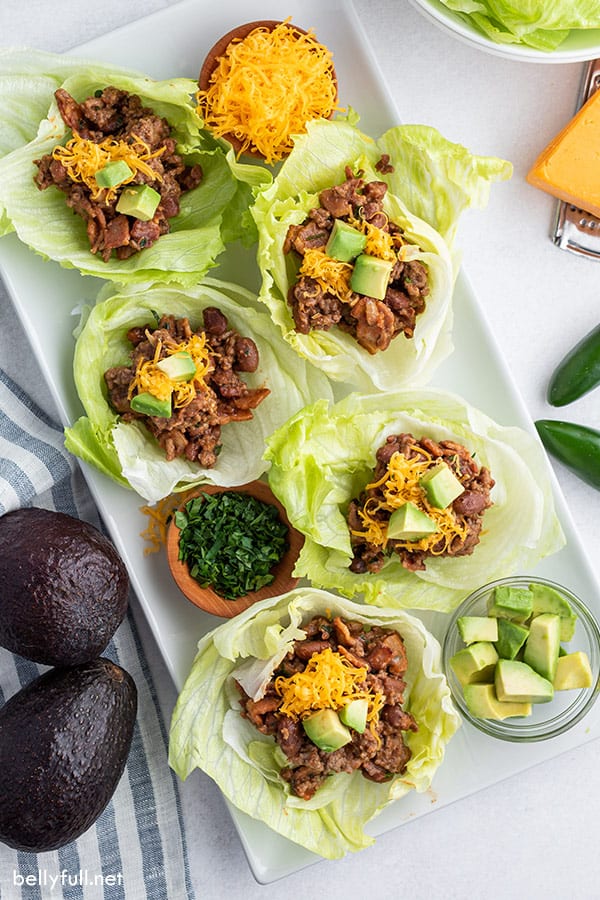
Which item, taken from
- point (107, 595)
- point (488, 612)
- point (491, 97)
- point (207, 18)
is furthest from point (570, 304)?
point (107, 595)

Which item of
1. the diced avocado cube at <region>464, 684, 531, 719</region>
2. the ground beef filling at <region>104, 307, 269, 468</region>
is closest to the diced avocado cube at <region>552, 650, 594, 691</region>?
the diced avocado cube at <region>464, 684, 531, 719</region>

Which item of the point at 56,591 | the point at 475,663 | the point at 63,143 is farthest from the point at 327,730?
the point at 63,143

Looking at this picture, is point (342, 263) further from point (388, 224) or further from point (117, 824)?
point (117, 824)

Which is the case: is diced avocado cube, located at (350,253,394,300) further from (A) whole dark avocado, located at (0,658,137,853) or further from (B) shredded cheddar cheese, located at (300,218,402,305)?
(A) whole dark avocado, located at (0,658,137,853)

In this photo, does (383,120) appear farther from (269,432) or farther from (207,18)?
(269,432)

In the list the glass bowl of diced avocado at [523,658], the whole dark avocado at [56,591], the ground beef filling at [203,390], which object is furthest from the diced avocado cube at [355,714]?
the ground beef filling at [203,390]

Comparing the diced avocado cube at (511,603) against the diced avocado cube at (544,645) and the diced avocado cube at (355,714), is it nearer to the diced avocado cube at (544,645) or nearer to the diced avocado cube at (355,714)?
the diced avocado cube at (544,645)
